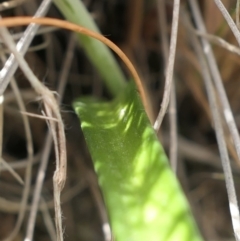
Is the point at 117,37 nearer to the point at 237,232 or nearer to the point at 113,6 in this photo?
the point at 113,6

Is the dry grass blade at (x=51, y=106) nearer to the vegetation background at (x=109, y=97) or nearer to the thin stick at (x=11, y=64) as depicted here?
the thin stick at (x=11, y=64)

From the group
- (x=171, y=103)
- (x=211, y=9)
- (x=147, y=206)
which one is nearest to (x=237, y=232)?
(x=147, y=206)

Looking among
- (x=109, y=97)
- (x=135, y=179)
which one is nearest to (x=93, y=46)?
(x=109, y=97)

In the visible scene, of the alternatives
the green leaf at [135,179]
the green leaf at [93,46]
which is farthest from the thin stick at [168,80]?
the green leaf at [93,46]

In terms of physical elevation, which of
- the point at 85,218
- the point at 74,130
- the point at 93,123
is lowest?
the point at 85,218

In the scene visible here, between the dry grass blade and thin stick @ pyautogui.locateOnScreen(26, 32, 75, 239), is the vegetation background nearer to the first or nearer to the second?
thin stick @ pyautogui.locateOnScreen(26, 32, 75, 239)

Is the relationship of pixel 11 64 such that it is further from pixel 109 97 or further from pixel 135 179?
pixel 109 97
